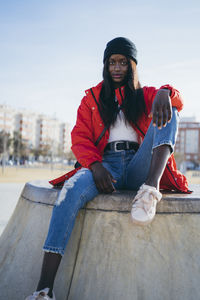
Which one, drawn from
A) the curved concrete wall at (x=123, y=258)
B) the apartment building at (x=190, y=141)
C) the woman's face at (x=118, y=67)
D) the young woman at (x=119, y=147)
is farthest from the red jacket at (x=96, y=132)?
the apartment building at (x=190, y=141)

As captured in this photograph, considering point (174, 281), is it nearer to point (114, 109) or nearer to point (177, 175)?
point (177, 175)

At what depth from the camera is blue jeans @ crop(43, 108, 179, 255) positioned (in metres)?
2.15

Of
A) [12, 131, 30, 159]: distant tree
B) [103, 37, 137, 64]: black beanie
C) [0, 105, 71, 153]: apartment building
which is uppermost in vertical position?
[0, 105, 71, 153]: apartment building

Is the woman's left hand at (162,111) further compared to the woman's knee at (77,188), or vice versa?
the woman's left hand at (162,111)

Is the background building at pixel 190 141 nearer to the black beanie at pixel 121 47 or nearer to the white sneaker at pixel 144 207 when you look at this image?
the black beanie at pixel 121 47

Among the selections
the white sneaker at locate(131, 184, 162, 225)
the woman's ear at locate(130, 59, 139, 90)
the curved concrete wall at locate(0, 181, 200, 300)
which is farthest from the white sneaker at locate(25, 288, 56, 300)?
the woman's ear at locate(130, 59, 139, 90)

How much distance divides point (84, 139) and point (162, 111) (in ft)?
2.43

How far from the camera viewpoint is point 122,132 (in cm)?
299

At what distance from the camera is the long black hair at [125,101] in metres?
2.95

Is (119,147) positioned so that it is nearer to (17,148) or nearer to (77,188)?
(77,188)

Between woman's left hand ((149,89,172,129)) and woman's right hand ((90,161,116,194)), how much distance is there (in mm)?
515

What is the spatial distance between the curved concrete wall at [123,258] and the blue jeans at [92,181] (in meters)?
0.26

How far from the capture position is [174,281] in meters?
2.32

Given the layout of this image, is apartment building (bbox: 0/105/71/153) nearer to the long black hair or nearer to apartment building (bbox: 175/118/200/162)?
apartment building (bbox: 175/118/200/162)
